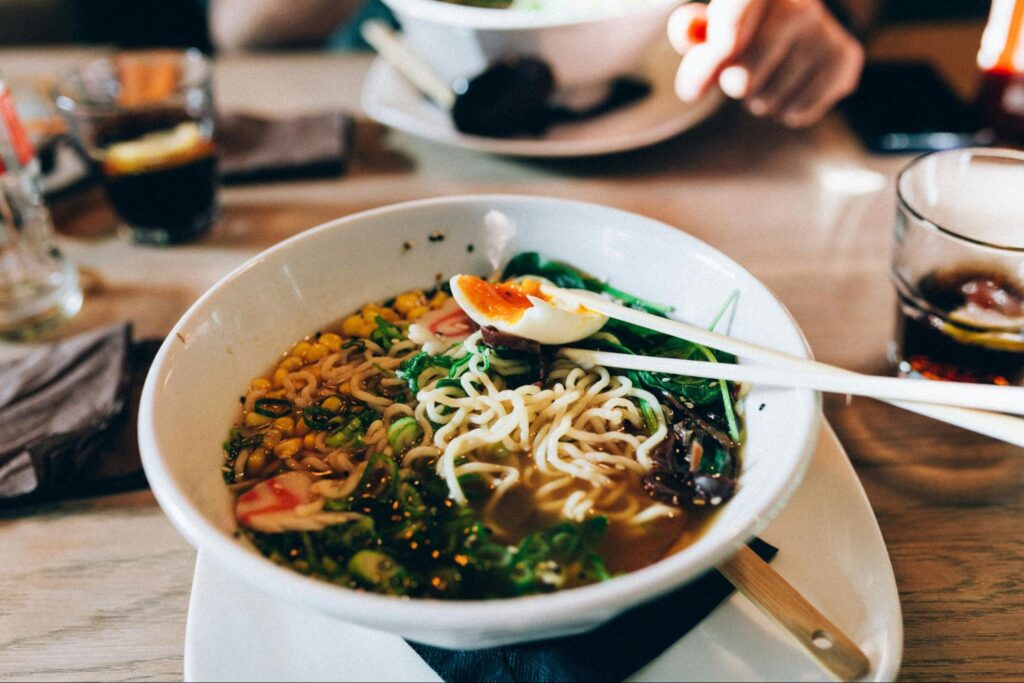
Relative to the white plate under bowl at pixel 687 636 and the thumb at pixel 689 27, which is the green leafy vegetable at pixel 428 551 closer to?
the white plate under bowl at pixel 687 636

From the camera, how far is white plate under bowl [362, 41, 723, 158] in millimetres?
2145

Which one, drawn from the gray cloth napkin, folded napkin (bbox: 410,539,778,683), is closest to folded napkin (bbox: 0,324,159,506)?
the gray cloth napkin

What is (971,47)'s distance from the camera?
3.29m

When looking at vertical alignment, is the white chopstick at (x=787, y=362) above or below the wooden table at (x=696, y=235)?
above

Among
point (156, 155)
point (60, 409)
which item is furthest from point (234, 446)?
point (156, 155)

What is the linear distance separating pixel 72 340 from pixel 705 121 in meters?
1.98

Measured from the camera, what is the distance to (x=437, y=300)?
1.49 m

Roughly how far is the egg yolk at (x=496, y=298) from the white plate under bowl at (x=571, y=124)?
95 cm

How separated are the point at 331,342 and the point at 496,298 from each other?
1.12ft

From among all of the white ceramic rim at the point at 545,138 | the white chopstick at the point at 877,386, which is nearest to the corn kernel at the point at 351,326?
the white chopstick at the point at 877,386

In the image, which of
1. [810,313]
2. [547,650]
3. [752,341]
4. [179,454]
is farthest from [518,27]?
[547,650]

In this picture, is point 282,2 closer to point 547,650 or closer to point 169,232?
point 169,232

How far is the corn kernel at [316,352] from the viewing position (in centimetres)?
136

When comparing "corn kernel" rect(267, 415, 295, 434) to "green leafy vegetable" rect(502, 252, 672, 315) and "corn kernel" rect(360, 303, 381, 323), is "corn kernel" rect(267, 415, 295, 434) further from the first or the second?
"green leafy vegetable" rect(502, 252, 672, 315)
